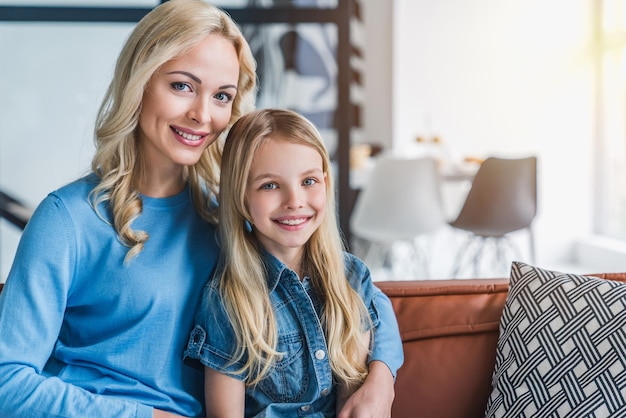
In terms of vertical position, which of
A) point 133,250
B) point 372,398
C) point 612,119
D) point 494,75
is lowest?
point 372,398

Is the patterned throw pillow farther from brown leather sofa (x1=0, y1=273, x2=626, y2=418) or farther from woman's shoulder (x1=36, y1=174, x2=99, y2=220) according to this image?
woman's shoulder (x1=36, y1=174, x2=99, y2=220)

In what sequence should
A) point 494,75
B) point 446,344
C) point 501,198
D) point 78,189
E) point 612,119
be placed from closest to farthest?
point 78,189, point 446,344, point 501,198, point 612,119, point 494,75

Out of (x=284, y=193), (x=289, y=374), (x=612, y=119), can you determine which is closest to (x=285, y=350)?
(x=289, y=374)

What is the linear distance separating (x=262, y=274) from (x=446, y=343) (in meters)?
0.41

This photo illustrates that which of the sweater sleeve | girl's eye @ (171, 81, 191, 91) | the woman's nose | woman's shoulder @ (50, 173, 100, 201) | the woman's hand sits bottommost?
the woman's hand

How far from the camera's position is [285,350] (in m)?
1.18

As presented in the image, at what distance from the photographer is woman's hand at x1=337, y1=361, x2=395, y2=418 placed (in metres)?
1.13

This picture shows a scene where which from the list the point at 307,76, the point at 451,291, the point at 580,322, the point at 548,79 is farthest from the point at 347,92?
the point at 548,79

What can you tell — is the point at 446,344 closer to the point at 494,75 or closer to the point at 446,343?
the point at 446,343

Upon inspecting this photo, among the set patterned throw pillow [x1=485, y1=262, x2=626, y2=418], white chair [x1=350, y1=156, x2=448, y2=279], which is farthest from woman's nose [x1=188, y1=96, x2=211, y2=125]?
white chair [x1=350, y1=156, x2=448, y2=279]

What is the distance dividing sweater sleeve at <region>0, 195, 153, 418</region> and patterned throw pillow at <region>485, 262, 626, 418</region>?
24.7 inches

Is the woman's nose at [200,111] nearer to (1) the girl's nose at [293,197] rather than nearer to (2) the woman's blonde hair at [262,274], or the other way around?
(2) the woman's blonde hair at [262,274]

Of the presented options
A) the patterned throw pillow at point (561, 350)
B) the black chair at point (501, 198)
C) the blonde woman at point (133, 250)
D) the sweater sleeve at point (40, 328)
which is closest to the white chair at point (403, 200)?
the black chair at point (501, 198)

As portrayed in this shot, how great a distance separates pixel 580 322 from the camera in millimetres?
1169
